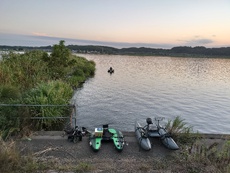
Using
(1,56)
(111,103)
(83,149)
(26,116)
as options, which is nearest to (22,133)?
(26,116)

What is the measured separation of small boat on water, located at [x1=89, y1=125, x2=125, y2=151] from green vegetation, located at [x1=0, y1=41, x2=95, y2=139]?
238cm

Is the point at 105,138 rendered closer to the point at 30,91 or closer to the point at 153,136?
the point at 153,136

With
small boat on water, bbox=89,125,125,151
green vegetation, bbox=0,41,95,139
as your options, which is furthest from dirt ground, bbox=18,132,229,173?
green vegetation, bbox=0,41,95,139

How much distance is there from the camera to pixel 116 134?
8.14 metres

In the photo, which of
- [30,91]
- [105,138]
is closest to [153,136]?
[105,138]

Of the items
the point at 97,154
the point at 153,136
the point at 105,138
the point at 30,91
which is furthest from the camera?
the point at 30,91

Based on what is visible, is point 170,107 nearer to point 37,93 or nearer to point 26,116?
point 37,93

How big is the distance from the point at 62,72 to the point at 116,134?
15.6 metres

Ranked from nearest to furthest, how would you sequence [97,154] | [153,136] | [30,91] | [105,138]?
[97,154] < [105,138] < [153,136] < [30,91]

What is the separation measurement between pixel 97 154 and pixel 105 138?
3.34 ft

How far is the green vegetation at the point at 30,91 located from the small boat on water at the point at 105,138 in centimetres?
238

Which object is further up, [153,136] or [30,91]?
[30,91]

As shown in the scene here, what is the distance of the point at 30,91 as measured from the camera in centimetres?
1222

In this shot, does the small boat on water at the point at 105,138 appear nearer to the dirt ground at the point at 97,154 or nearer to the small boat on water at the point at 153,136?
the dirt ground at the point at 97,154
